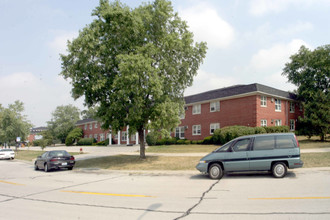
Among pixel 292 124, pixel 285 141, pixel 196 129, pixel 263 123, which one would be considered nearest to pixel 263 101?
pixel 263 123

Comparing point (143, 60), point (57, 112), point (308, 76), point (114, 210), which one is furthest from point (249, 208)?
point (57, 112)

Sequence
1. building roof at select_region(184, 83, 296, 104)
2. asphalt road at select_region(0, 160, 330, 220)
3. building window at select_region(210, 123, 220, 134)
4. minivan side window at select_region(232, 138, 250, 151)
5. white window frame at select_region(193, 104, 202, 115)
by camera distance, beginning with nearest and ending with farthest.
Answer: asphalt road at select_region(0, 160, 330, 220), minivan side window at select_region(232, 138, 250, 151), building roof at select_region(184, 83, 296, 104), building window at select_region(210, 123, 220, 134), white window frame at select_region(193, 104, 202, 115)

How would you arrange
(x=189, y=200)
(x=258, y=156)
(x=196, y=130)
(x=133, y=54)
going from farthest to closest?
(x=196, y=130)
(x=133, y=54)
(x=258, y=156)
(x=189, y=200)

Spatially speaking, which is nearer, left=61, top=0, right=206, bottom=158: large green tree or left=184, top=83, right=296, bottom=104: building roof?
left=61, top=0, right=206, bottom=158: large green tree

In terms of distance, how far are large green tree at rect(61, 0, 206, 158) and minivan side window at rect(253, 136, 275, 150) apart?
7.58 metres

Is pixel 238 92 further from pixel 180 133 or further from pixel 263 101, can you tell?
pixel 180 133

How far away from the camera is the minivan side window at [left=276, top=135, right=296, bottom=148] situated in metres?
10.8

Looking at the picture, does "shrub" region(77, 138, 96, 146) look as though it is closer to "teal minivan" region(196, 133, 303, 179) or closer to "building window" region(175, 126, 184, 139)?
"building window" region(175, 126, 184, 139)

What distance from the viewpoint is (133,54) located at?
714 inches

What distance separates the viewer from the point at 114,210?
6926 millimetres

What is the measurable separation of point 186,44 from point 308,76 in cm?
2676

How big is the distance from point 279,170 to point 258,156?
98 centimetres

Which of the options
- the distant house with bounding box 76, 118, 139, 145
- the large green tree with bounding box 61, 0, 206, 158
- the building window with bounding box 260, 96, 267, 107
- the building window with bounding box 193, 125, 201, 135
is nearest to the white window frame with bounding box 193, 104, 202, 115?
the building window with bounding box 193, 125, 201, 135

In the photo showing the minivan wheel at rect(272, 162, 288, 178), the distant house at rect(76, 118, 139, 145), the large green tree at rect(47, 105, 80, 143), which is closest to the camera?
the minivan wheel at rect(272, 162, 288, 178)
